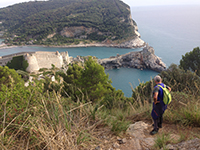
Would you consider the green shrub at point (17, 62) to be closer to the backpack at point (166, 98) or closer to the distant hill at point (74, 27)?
the backpack at point (166, 98)

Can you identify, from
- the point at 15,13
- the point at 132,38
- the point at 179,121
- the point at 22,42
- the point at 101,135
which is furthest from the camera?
the point at 15,13

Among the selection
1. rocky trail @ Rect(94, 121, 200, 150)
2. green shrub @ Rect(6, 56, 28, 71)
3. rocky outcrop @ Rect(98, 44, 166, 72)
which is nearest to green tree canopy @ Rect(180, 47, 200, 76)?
rocky trail @ Rect(94, 121, 200, 150)

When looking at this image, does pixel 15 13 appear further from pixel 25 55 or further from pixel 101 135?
pixel 101 135

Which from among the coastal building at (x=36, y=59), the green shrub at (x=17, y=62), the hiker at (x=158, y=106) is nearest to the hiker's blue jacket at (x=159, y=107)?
the hiker at (x=158, y=106)

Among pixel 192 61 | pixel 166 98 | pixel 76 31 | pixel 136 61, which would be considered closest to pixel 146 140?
pixel 166 98

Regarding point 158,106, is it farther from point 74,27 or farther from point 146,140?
point 74,27

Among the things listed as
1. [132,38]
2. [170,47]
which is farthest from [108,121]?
[132,38]

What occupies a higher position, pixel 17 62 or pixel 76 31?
pixel 76 31

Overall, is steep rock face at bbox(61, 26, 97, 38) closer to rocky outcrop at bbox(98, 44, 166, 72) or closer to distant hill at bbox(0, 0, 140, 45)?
distant hill at bbox(0, 0, 140, 45)
